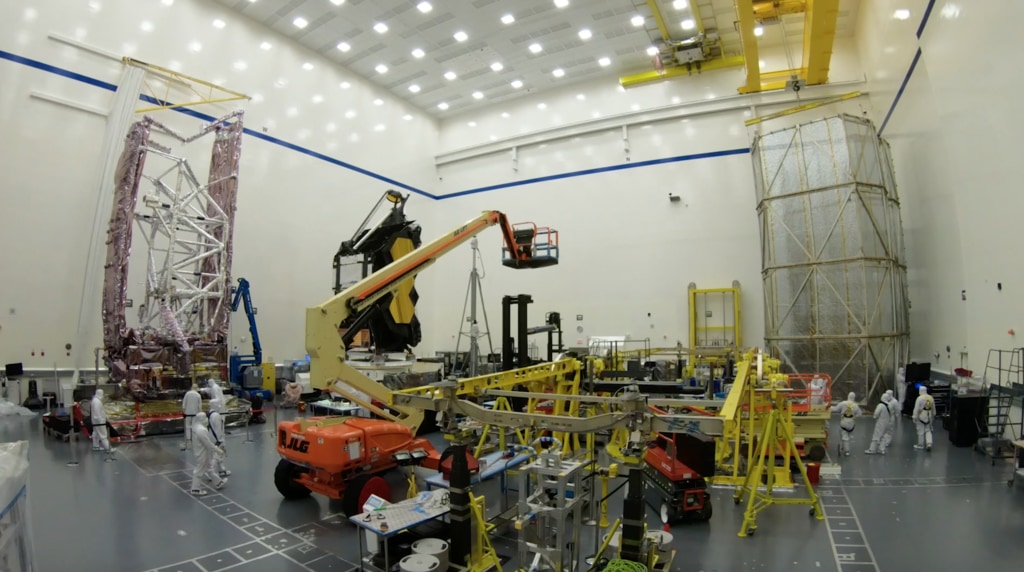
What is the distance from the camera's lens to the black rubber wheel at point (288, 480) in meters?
7.34

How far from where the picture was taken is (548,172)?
2267 centimetres

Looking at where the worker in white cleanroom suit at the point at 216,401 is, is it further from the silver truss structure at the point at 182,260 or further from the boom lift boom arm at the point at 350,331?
the silver truss structure at the point at 182,260

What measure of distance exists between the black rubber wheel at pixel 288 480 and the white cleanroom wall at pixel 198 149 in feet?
34.7

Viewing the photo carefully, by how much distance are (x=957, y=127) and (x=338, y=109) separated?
19.5 meters

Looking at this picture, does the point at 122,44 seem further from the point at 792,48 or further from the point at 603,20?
the point at 792,48

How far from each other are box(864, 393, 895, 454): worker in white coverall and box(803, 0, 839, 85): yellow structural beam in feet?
36.5

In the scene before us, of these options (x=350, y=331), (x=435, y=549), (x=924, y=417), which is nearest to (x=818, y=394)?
(x=924, y=417)

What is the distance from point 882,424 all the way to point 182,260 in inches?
670

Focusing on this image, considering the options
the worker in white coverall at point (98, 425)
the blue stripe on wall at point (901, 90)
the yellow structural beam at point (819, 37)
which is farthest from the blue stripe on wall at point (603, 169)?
the worker in white coverall at point (98, 425)

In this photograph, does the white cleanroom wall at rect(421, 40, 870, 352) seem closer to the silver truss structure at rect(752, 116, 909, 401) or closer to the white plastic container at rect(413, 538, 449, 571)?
the silver truss structure at rect(752, 116, 909, 401)

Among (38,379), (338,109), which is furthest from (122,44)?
(38,379)

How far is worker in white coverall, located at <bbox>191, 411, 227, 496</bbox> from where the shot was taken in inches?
300

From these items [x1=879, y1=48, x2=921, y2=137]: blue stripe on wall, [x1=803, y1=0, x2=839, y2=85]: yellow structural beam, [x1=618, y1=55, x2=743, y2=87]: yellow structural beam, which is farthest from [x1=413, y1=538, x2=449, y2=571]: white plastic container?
[x1=618, y1=55, x2=743, y2=87]: yellow structural beam

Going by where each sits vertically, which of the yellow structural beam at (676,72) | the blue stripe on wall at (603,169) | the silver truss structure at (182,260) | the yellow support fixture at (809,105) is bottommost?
the silver truss structure at (182,260)
